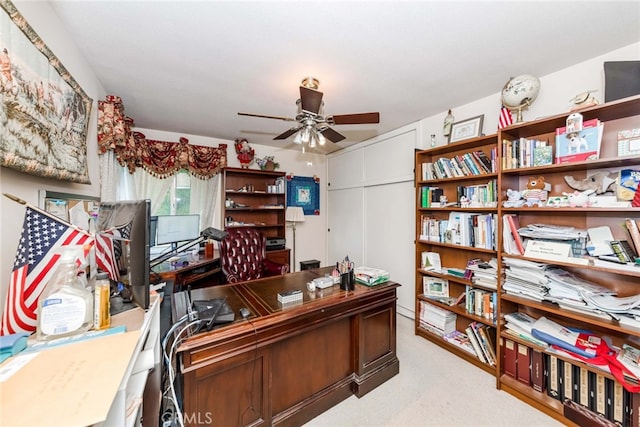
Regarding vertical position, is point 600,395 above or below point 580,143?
below

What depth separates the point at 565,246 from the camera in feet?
5.62

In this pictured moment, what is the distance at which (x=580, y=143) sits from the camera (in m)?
1.65

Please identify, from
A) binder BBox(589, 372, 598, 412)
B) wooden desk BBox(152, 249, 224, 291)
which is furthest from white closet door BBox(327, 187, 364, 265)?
binder BBox(589, 372, 598, 412)

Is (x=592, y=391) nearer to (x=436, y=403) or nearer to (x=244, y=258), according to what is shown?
(x=436, y=403)

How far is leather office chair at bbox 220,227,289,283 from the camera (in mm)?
2953

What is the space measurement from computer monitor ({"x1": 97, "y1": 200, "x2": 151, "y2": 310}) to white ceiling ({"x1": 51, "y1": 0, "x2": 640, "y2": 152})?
1.18m

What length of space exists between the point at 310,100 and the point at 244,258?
2.11m

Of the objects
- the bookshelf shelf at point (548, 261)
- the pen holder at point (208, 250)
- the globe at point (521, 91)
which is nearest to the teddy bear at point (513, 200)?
the bookshelf shelf at point (548, 261)

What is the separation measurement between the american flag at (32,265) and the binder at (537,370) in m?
2.89

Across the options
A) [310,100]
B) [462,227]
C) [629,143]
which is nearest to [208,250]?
[310,100]

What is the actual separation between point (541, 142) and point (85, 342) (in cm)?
288

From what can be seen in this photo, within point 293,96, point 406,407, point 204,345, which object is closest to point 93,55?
point 293,96

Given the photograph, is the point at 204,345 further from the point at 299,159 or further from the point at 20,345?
the point at 299,159

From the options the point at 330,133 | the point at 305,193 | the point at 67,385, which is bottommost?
the point at 67,385
